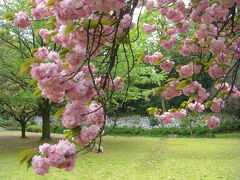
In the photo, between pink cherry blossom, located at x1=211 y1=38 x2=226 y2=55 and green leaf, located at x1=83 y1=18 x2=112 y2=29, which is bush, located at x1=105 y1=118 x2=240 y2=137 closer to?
pink cherry blossom, located at x1=211 y1=38 x2=226 y2=55

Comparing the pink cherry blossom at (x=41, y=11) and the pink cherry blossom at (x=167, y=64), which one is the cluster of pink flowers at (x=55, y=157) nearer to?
→ the pink cherry blossom at (x=41, y=11)

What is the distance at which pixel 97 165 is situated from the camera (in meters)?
8.06

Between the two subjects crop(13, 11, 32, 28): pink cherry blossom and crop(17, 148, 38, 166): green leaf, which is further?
crop(13, 11, 32, 28): pink cherry blossom

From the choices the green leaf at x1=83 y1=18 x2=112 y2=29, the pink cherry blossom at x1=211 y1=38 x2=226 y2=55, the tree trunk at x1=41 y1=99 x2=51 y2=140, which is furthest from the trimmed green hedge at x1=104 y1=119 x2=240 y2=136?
the green leaf at x1=83 y1=18 x2=112 y2=29

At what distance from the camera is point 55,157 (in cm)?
161

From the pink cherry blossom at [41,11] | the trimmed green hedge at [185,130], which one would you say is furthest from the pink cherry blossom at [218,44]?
the trimmed green hedge at [185,130]

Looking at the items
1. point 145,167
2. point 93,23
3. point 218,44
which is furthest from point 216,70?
point 145,167

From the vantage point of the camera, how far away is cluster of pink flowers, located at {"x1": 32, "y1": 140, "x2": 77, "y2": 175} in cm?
161

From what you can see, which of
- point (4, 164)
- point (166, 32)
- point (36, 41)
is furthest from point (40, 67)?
point (36, 41)

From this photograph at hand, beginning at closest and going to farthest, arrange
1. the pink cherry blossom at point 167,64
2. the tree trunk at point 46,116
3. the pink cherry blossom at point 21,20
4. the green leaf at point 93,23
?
the green leaf at point 93,23 → the pink cherry blossom at point 21,20 → the pink cherry blossom at point 167,64 → the tree trunk at point 46,116

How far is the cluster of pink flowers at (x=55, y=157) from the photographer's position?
1.61 meters

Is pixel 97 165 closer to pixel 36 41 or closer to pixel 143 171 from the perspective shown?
pixel 143 171

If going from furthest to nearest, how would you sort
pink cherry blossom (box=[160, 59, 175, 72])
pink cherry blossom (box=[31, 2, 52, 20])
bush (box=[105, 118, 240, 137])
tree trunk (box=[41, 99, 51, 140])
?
bush (box=[105, 118, 240, 137]) → tree trunk (box=[41, 99, 51, 140]) → pink cherry blossom (box=[160, 59, 175, 72]) → pink cherry blossom (box=[31, 2, 52, 20])

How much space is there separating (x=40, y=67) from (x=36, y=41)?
11089mm
